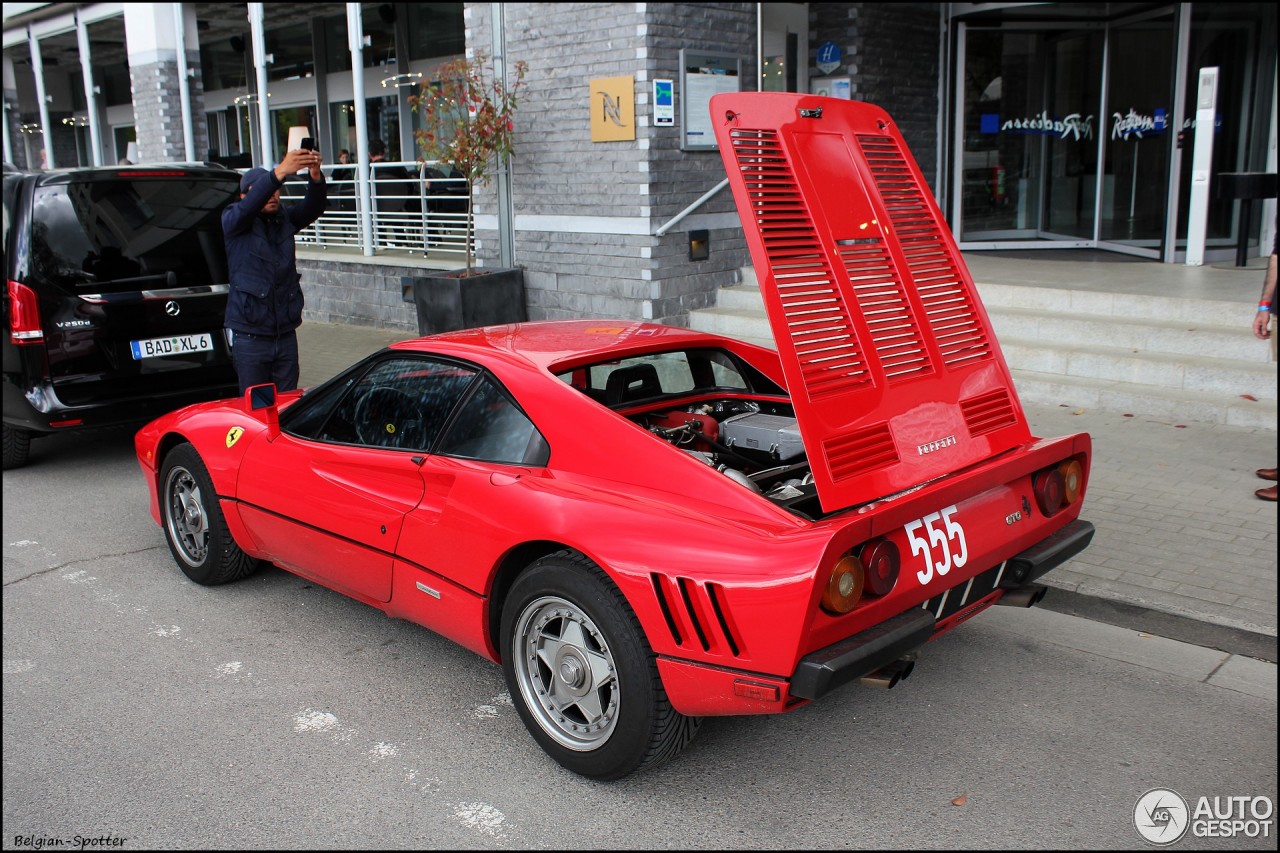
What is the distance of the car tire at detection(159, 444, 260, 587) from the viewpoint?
4.95m

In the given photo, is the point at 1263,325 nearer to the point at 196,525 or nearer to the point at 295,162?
the point at 295,162

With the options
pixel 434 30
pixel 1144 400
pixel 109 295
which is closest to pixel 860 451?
pixel 1144 400

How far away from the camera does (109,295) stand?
7090 mm

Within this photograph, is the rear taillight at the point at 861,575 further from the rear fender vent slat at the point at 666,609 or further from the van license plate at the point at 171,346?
the van license plate at the point at 171,346

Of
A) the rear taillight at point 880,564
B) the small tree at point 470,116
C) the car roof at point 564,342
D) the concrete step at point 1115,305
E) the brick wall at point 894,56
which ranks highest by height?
the brick wall at point 894,56

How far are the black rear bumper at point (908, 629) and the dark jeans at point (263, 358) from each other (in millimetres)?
4576

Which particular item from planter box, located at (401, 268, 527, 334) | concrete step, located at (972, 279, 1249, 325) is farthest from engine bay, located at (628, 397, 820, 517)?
planter box, located at (401, 268, 527, 334)

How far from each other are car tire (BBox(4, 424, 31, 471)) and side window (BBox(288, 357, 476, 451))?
399 cm

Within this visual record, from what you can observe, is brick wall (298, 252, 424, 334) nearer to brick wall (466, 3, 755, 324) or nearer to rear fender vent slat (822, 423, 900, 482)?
brick wall (466, 3, 755, 324)

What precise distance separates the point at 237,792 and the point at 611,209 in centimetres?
782

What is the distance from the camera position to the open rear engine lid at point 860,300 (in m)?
3.40

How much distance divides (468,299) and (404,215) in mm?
3317

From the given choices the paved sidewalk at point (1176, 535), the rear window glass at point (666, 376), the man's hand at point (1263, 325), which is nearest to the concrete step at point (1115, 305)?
the paved sidewalk at point (1176, 535)

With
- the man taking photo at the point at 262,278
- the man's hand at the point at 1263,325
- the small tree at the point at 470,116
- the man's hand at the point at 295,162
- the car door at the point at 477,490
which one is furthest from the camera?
the small tree at the point at 470,116
